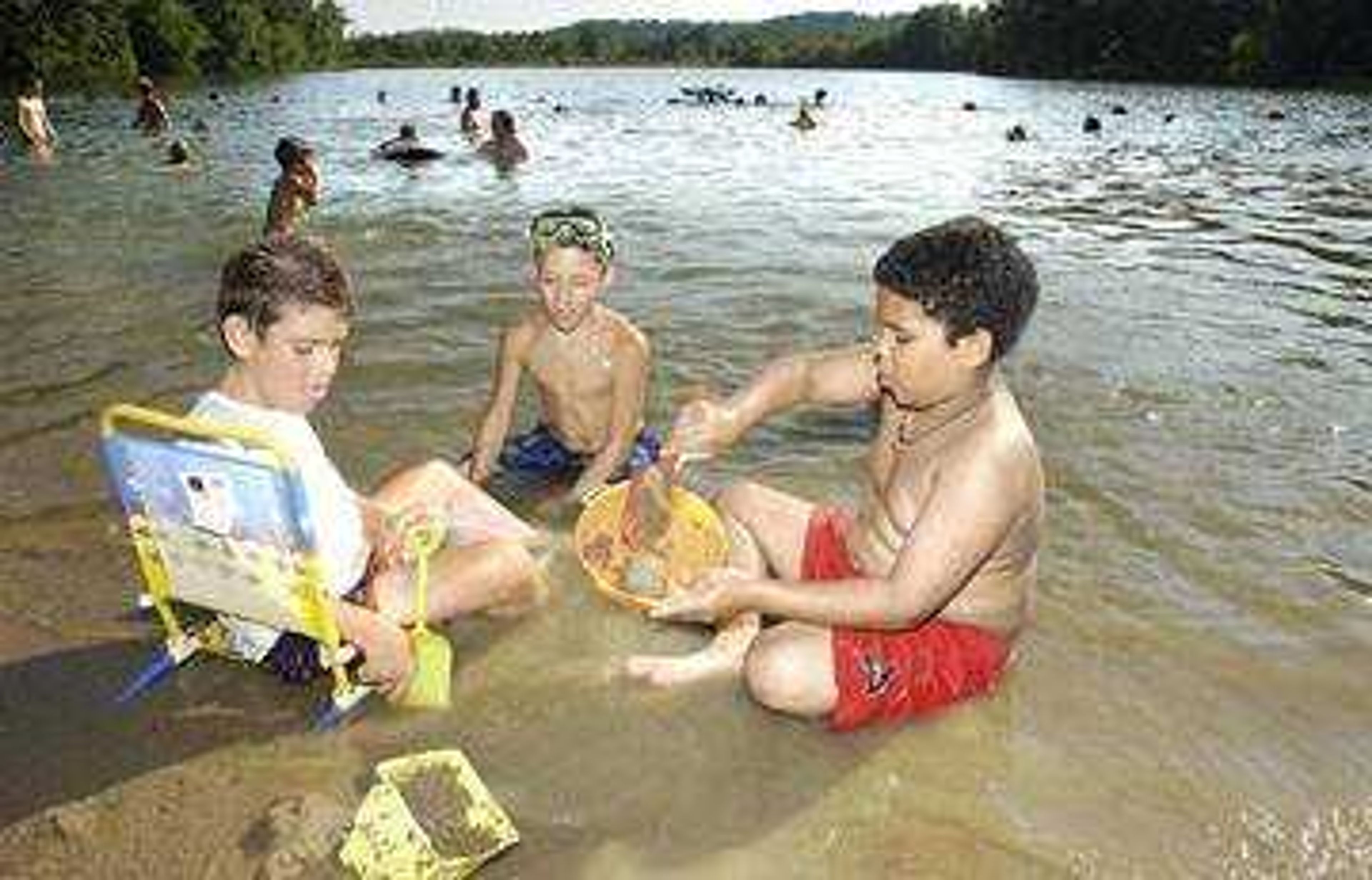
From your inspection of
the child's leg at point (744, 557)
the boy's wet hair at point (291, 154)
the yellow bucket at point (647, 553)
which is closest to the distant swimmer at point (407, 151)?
the boy's wet hair at point (291, 154)

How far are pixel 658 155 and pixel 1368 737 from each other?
25.2 m

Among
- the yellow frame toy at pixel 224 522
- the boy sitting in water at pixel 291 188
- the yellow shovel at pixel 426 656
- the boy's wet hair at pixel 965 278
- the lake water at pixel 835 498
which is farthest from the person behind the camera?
the boy sitting in water at pixel 291 188

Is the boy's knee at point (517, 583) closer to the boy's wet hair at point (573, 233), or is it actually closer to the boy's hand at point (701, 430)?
the boy's hand at point (701, 430)

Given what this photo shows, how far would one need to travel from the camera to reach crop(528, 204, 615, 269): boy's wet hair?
19.0ft

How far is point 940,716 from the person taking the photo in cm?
441

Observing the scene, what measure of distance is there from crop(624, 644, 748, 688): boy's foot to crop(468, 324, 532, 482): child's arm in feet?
6.66

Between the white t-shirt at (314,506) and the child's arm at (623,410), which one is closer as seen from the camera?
the white t-shirt at (314,506)

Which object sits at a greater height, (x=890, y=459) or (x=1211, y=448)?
(x=890, y=459)

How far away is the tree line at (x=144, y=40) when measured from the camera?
198ft

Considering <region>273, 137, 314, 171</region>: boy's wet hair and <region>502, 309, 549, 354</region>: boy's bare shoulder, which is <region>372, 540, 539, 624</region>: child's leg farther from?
<region>273, 137, 314, 171</region>: boy's wet hair

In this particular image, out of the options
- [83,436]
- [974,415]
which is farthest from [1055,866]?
[83,436]

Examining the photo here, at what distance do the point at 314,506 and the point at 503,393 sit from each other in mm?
2473

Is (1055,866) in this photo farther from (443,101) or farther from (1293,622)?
(443,101)

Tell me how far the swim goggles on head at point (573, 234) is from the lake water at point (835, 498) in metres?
1.50
